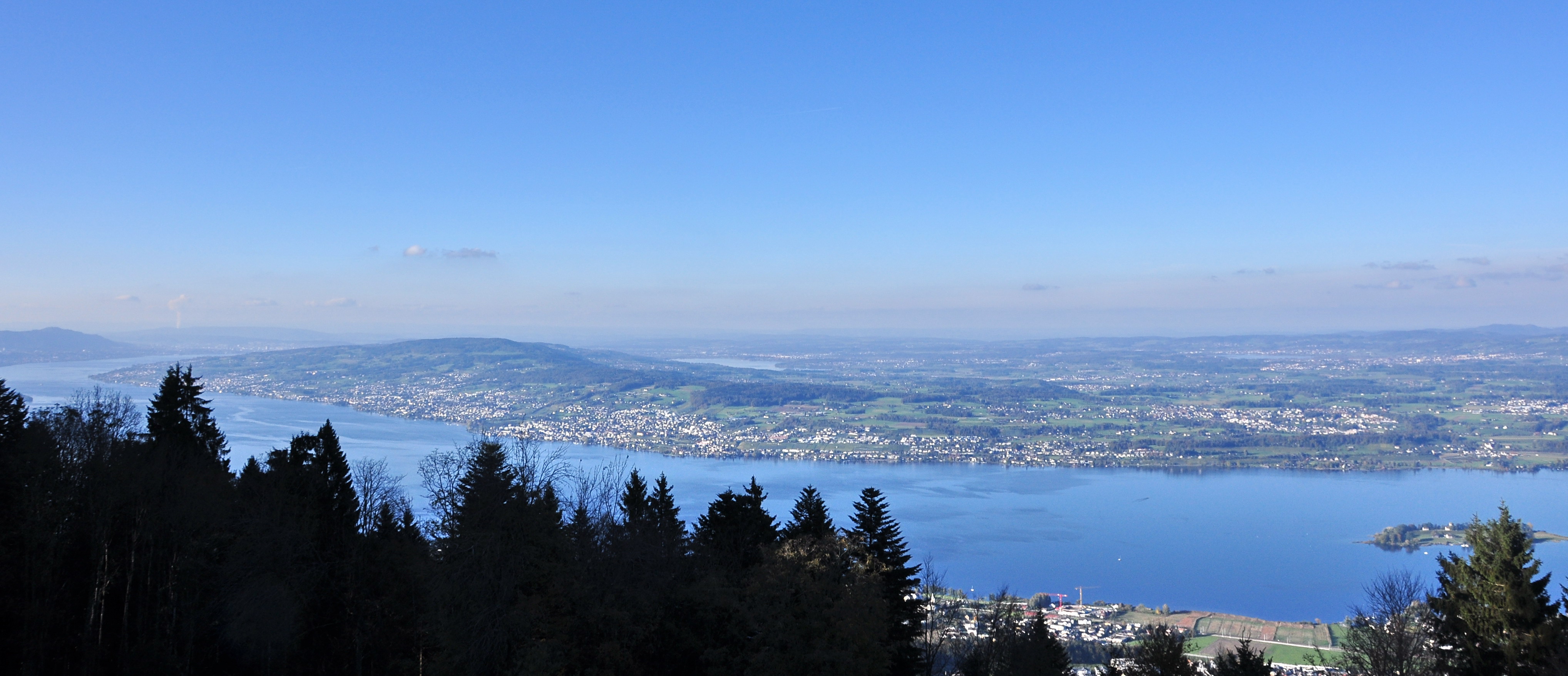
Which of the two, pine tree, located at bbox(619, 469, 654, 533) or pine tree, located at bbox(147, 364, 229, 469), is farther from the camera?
pine tree, located at bbox(147, 364, 229, 469)

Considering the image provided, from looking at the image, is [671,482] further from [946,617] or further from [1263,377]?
[1263,377]

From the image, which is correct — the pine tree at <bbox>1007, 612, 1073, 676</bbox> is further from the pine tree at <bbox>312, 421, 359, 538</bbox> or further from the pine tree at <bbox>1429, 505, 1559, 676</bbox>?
the pine tree at <bbox>312, 421, 359, 538</bbox>

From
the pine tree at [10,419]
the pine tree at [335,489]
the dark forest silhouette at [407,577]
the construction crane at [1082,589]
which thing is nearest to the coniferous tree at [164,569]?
the dark forest silhouette at [407,577]

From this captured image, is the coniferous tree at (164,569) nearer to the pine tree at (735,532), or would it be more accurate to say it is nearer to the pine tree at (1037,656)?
the pine tree at (735,532)

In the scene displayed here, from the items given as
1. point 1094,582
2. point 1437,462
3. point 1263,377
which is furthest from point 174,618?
point 1263,377

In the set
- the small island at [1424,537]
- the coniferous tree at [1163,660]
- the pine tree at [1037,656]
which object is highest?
the coniferous tree at [1163,660]

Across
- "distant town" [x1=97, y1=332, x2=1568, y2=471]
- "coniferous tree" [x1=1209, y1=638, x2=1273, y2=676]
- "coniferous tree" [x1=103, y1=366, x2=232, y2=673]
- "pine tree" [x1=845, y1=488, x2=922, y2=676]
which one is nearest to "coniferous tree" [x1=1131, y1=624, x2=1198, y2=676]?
"coniferous tree" [x1=1209, y1=638, x2=1273, y2=676]
